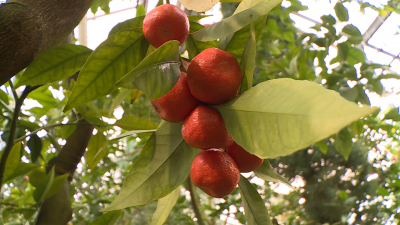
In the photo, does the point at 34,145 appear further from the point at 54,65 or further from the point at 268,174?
the point at 268,174

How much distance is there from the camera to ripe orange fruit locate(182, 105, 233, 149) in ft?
0.90

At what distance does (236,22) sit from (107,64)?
5.7 inches

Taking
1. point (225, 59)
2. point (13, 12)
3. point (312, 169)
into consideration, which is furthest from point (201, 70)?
point (312, 169)

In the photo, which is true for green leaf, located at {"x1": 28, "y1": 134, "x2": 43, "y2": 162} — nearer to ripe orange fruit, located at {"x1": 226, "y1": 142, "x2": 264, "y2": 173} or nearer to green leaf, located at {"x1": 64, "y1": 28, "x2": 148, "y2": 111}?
green leaf, located at {"x1": 64, "y1": 28, "x2": 148, "y2": 111}

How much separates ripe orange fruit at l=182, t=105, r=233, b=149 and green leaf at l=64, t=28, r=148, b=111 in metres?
0.10

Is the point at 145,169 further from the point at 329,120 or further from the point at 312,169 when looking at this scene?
the point at 312,169

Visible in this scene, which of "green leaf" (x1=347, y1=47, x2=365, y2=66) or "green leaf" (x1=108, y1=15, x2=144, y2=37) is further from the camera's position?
"green leaf" (x1=347, y1=47, x2=365, y2=66)

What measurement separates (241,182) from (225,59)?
0.14 metres

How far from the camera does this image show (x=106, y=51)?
0.32m

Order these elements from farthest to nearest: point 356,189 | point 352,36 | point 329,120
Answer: point 356,189 → point 352,36 → point 329,120

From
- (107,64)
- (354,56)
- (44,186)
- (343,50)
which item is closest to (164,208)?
(107,64)

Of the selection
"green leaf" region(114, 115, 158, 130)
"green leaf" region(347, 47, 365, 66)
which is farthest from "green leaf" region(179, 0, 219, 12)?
"green leaf" region(347, 47, 365, 66)

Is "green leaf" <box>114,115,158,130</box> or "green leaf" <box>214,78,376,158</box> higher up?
"green leaf" <box>214,78,376,158</box>

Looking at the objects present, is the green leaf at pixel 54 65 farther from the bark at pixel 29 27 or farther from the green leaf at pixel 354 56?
the green leaf at pixel 354 56
